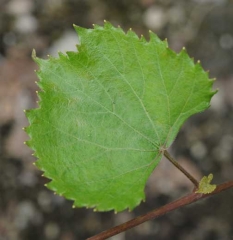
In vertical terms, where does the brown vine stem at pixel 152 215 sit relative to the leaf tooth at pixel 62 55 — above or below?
below

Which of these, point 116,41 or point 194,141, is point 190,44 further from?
point 116,41

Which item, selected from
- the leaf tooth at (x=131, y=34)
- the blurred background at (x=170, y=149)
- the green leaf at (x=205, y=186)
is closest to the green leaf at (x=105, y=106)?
the leaf tooth at (x=131, y=34)

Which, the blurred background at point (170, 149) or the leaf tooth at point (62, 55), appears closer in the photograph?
the leaf tooth at point (62, 55)

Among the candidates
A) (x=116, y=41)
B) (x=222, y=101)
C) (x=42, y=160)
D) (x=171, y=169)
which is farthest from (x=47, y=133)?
(x=222, y=101)

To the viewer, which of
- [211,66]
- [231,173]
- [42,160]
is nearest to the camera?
[42,160]

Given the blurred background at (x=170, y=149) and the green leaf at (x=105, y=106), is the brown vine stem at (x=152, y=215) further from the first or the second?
the blurred background at (x=170, y=149)

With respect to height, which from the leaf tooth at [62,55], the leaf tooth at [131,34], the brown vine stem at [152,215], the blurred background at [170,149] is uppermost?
the blurred background at [170,149]

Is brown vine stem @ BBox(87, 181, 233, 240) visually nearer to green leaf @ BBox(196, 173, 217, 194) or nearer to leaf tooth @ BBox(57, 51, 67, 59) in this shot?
green leaf @ BBox(196, 173, 217, 194)

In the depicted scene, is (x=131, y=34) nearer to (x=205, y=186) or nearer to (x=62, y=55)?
(x=62, y=55)
